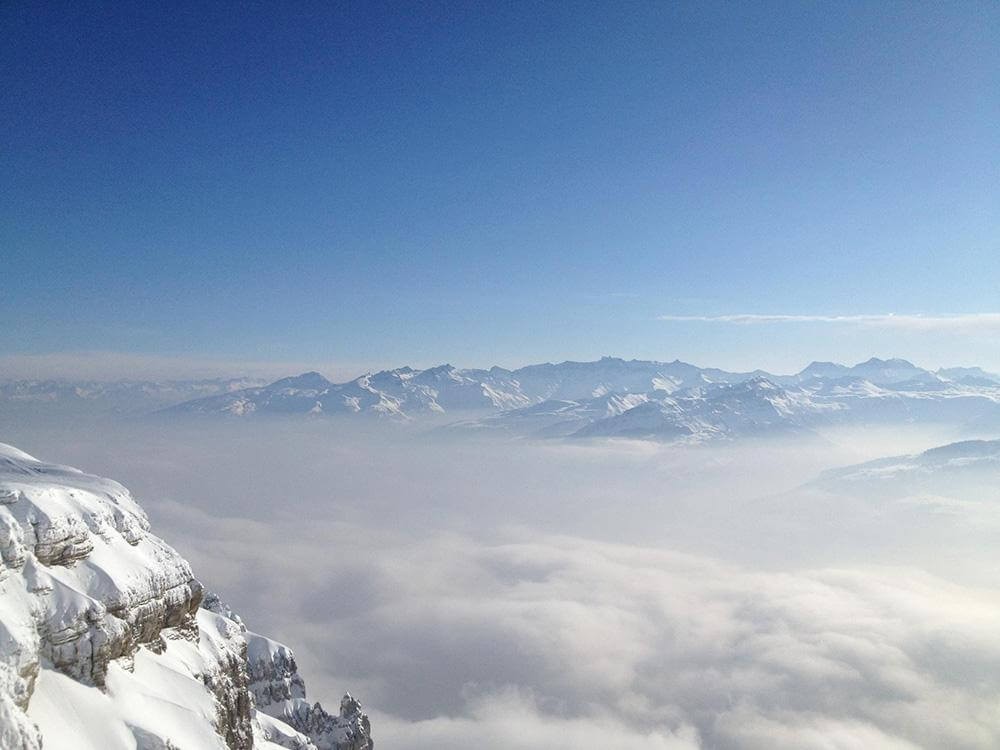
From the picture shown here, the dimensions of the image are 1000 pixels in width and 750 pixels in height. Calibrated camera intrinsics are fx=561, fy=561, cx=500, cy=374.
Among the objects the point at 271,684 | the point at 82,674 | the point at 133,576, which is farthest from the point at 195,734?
the point at 271,684

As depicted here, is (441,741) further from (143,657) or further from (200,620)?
(143,657)

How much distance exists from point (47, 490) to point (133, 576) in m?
9.36

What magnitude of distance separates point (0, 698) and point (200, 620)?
39.0 meters

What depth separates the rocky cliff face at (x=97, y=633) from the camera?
3547cm

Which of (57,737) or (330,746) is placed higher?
(57,737)

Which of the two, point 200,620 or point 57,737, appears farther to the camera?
point 200,620

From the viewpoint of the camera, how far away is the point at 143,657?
47.3 meters

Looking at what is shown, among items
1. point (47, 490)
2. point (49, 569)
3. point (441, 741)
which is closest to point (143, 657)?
point (49, 569)

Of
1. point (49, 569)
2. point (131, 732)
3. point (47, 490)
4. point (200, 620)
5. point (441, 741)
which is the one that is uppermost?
point (47, 490)

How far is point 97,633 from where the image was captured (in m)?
39.9

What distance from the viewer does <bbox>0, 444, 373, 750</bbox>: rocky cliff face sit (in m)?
35.5

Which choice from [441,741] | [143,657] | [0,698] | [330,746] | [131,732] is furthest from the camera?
[441,741]

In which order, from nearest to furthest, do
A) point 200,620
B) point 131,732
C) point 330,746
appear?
point 131,732 → point 200,620 → point 330,746

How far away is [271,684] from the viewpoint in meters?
Answer: 92.7
